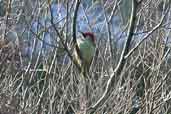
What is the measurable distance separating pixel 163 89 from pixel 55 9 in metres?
2.31

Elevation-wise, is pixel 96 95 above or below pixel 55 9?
below

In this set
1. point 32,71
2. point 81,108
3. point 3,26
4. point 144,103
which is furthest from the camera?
point 32,71

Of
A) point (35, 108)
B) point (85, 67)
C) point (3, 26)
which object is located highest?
point (3, 26)

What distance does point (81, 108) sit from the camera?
4.32 metres

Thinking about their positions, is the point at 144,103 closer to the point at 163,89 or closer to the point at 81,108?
the point at 163,89

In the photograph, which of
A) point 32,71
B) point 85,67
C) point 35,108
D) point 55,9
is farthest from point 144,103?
point 55,9

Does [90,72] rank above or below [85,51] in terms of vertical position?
below

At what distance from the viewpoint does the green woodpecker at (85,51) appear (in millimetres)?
4809

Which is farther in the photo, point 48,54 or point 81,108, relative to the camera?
point 48,54

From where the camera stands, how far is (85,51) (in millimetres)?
5043

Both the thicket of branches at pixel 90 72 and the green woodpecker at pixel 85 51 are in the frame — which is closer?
the thicket of branches at pixel 90 72

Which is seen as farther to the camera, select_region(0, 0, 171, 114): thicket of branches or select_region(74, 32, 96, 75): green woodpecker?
select_region(74, 32, 96, 75): green woodpecker

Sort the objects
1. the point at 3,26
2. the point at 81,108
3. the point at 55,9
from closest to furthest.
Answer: the point at 81,108 < the point at 3,26 < the point at 55,9

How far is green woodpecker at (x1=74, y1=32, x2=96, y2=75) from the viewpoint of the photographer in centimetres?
481
